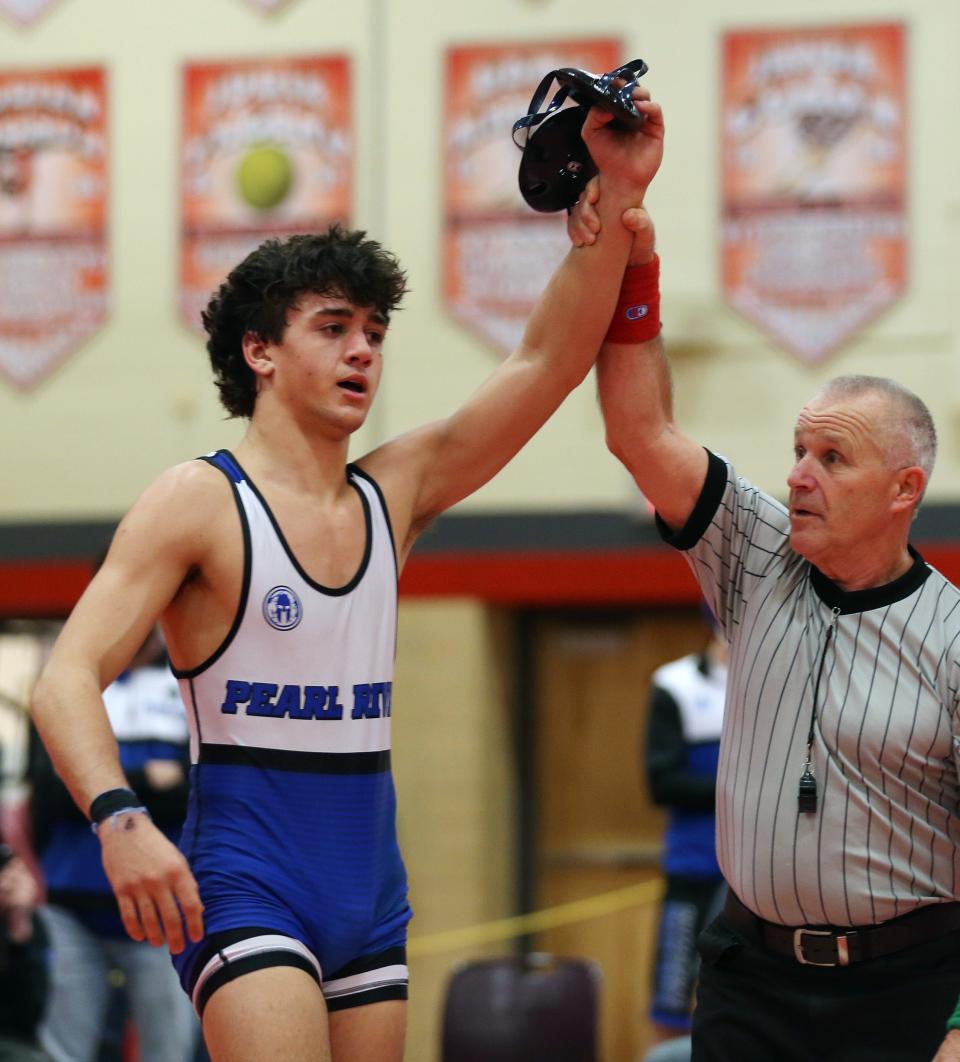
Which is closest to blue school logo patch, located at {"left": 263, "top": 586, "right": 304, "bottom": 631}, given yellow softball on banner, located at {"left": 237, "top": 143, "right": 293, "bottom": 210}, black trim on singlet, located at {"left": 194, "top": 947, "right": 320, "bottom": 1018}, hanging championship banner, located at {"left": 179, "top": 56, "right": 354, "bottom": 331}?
black trim on singlet, located at {"left": 194, "top": 947, "right": 320, "bottom": 1018}

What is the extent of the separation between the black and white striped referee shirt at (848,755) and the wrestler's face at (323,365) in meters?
0.93

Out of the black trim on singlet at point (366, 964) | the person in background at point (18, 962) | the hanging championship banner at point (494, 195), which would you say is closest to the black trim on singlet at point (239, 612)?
the black trim on singlet at point (366, 964)

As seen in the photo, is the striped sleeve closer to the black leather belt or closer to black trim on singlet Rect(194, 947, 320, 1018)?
the black leather belt

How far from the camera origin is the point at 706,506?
3.59m

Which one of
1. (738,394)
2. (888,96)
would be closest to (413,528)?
(738,394)

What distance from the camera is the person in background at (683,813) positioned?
21.5 ft

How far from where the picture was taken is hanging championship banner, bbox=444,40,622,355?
30.2 feet

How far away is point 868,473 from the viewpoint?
342 cm

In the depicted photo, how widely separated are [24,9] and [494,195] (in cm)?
299

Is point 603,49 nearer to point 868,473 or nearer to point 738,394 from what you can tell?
point 738,394

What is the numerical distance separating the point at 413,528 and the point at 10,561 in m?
6.31

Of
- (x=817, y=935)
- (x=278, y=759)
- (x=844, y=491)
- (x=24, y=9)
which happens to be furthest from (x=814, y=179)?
(x=278, y=759)

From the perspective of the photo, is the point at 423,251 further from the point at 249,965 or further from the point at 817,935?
the point at 249,965

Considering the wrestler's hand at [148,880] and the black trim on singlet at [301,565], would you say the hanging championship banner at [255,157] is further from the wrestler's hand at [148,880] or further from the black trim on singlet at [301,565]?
the wrestler's hand at [148,880]
